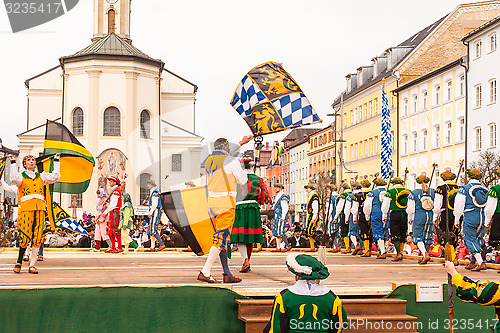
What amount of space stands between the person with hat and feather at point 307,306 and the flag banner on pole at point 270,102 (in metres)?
7.36

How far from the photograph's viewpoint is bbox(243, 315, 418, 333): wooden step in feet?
26.9

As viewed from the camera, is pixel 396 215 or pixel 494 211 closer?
pixel 494 211

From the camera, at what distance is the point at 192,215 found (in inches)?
455

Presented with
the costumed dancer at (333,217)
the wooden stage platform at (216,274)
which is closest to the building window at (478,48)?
the costumed dancer at (333,217)

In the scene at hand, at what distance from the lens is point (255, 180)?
455 inches

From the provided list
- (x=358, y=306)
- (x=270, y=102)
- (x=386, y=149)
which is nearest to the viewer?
(x=358, y=306)

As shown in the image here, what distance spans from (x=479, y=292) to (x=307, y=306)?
51.9 inches

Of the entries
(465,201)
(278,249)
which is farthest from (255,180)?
(278,249)

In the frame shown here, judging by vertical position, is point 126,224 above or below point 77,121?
below

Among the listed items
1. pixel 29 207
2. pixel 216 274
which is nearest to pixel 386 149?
pixel 216 274

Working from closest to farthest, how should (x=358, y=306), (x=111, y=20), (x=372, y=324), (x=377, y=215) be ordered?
(x=372, y=324)
(x=358, y=306)
(x=377, y=215)
(x=111, y=20)

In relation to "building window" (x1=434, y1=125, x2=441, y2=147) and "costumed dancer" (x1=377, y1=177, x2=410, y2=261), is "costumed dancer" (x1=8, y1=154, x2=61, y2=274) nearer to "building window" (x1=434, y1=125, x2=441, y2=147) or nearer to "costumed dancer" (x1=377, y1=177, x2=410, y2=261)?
"costumed dancer" (x1=377, y1=177, x2=410, y2=261)

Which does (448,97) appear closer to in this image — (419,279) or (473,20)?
(473,20)

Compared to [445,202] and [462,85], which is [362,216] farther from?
[462,85]
